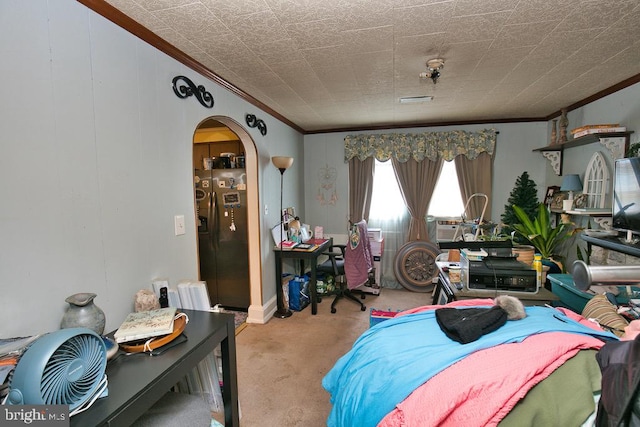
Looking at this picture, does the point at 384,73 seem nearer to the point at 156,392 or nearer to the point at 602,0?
the point at 602,0

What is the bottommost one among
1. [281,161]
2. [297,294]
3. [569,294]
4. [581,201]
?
[297,294]

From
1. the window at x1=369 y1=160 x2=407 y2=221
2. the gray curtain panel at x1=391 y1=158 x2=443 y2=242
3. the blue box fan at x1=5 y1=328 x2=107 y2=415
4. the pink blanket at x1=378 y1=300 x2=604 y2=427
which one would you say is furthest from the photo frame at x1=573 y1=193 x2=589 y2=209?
the blue box fan at x1=5 y1=328 x2=107 y2=415

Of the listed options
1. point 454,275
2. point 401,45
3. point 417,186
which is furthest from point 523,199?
point 401,45

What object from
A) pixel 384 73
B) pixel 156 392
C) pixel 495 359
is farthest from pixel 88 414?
pixel 384 73

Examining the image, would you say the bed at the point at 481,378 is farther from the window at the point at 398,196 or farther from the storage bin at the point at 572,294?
the window at the point at 398,196

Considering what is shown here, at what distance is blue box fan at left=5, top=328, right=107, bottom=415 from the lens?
2.72 ft

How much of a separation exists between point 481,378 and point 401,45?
188 cm

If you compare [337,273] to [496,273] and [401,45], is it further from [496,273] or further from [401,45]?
[401,45]

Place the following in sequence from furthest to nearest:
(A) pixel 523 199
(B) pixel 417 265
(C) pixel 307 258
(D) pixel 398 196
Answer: (D) pixel 398 196 < (B) pixel 417 265 < (A) pixel 523 199 < (C) pixel 307 258

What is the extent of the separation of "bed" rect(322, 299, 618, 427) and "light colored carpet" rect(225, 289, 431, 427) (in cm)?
83

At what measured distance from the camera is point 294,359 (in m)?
2.51

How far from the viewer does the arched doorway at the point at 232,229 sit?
3.17 metres

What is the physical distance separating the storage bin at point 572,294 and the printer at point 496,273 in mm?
257

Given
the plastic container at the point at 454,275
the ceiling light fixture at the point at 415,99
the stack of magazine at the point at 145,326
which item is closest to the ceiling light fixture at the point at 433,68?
the ceiling light fixture at the point at 415,99
